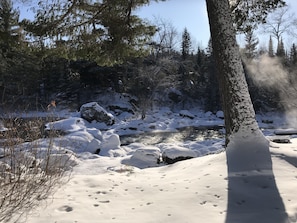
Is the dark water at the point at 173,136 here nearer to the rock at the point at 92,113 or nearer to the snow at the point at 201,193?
the rock at the point at 92,113

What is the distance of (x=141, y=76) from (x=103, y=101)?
4994 mm

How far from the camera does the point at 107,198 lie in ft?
13.3

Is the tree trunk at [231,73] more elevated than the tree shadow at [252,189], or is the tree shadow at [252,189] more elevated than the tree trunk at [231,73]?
the tree trunk at [231,73]

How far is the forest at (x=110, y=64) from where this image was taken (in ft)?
25.5

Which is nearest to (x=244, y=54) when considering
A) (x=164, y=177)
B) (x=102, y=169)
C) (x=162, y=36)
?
(x=162, y=36)

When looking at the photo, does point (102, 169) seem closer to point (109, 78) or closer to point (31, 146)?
point (31, 146)

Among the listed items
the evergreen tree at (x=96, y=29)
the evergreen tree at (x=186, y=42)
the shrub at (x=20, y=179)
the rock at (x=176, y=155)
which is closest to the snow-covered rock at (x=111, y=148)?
the rock at (x=176, y=155)

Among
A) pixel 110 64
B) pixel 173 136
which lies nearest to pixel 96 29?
pixel 110 64

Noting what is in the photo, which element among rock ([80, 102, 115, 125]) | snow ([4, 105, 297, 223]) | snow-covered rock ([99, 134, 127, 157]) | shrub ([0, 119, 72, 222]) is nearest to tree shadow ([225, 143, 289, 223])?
snow ([4, 105, 297, 223])

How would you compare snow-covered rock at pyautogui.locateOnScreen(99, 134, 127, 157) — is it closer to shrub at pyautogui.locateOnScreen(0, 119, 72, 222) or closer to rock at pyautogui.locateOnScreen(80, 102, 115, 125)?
shrub at pyautogui.locateOnScreen(0, 119, 72, 222)

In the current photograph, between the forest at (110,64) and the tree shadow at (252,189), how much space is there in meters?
3.15

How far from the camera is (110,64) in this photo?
8.40m

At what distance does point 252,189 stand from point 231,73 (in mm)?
2056

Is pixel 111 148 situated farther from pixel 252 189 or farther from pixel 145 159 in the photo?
pixel 252 189
